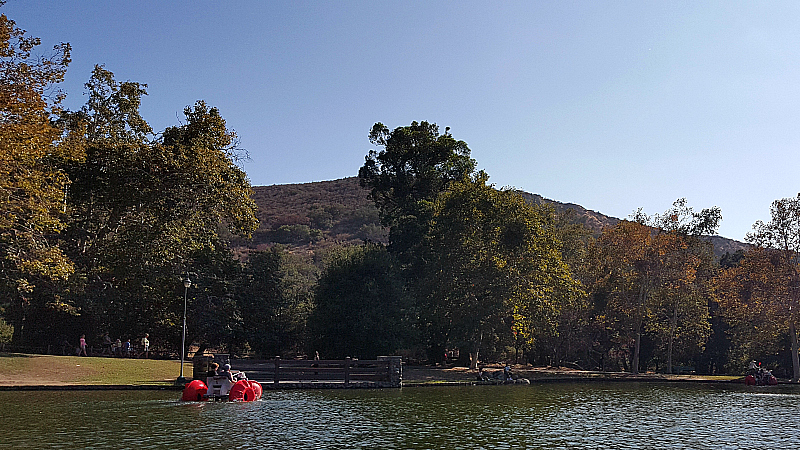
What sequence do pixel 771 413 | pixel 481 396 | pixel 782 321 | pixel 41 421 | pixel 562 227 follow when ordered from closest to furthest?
1. pixel 41 421
2. pixel 771 413
3. pixel 481 396
4. pixel 782 321
5. pixel 562 227

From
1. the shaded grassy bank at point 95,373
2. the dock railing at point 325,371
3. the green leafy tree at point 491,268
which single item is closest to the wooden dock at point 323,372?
the dock railing at point 325,371

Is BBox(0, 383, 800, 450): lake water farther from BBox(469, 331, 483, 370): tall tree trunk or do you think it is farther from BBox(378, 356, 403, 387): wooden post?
BBox(469, 331, 483, 370): tall tree trunk

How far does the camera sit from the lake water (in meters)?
17.3

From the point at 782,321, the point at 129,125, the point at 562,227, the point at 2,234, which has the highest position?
the point at 129,125

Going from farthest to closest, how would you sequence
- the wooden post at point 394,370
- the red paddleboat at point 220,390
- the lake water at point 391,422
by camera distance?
the wooden post at point 394,370
the red paddleboat at point 220,390
the lake water at point 391,422

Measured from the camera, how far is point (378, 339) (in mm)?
54000

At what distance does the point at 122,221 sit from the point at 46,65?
36.4 feet

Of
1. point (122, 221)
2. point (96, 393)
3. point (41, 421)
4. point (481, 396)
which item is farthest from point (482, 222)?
point (41, 421)

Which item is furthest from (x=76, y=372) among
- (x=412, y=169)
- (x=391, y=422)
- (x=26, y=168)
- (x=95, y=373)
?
(x=412, y=169)

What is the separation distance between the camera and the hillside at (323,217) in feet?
450

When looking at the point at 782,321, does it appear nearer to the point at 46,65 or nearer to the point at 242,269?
the point at 242,269

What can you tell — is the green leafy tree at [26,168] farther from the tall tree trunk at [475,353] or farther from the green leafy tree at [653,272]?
the green leafy tree at [653,272]

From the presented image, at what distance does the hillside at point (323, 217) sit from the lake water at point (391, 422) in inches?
3601

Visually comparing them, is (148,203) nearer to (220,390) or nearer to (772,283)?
(220,390)
